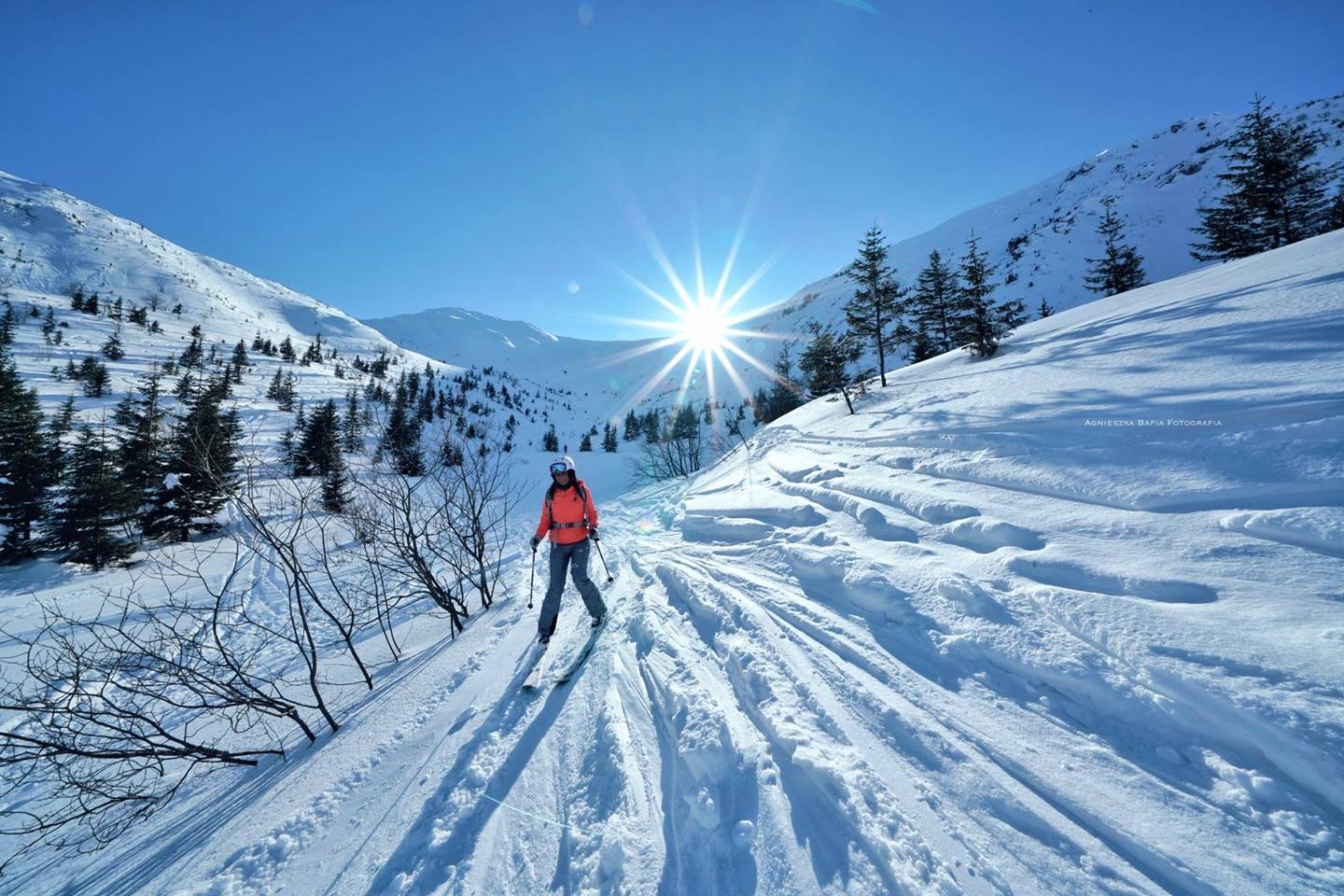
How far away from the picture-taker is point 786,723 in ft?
9.71

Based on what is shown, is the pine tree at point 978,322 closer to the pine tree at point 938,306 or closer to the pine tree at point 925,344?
the pine tree at point 938,306

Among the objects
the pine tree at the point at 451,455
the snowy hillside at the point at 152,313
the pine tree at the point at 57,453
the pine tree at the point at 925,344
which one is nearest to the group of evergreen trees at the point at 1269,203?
the pine tree at the point at 925,344

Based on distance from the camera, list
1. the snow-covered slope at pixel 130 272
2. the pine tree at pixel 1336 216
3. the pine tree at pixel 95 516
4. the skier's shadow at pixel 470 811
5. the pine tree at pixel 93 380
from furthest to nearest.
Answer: the snow-covered slope at pixel 130 272, the pine tree at pixel 93 380, the pine tree at pixel 1336 216, the pine tree at pixel 95 516, the skier's shadow at pixel 470 811

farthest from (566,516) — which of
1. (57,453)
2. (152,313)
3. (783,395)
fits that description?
(152,313)

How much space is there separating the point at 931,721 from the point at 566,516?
4190 mm

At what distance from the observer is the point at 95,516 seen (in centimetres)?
1527

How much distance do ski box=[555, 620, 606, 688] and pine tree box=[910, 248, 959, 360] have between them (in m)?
28.4

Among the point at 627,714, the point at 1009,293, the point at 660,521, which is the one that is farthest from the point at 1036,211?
the point at 627,714

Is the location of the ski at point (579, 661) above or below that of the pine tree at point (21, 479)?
below

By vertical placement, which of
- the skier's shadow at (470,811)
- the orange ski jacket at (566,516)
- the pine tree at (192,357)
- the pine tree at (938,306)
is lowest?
the skier's shadow at (470,811)

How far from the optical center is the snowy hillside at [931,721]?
210 centimetres

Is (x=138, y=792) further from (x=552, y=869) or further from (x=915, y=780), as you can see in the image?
(x=915, y=780)

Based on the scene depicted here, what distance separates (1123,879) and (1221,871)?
0.36 meters

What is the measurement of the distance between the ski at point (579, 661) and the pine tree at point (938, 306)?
1116 inches
